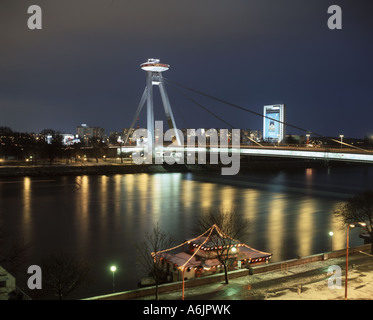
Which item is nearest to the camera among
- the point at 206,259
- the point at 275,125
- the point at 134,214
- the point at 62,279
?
the point at 62,279

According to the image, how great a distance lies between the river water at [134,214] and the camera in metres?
7.10

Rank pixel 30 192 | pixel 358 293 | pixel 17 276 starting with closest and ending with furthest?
pixel 358 293, pixel 17 276, pixel 30 192

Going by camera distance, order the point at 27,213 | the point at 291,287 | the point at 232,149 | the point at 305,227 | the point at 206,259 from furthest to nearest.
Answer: the point at 232,149 < the point at 27,213 < the point at 305,227 < the point at 206,259 < the point at 291,287

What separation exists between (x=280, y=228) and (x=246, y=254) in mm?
3517

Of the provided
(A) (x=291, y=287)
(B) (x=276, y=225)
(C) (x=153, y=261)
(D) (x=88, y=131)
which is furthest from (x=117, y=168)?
(D) (x=88, y=131)

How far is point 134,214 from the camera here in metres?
10.7

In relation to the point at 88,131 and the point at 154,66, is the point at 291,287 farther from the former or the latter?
the point at 88,131

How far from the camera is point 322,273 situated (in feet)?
15.6

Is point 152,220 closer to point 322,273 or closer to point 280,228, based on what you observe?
point 280,228

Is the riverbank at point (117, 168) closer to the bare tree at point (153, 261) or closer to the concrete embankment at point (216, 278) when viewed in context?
the bare tree at point (153, 261)

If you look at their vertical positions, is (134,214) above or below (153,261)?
below

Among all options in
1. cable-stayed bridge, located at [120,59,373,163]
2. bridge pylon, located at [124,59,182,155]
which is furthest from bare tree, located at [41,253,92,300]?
bridge pylon, located at [124,59,182,155]
